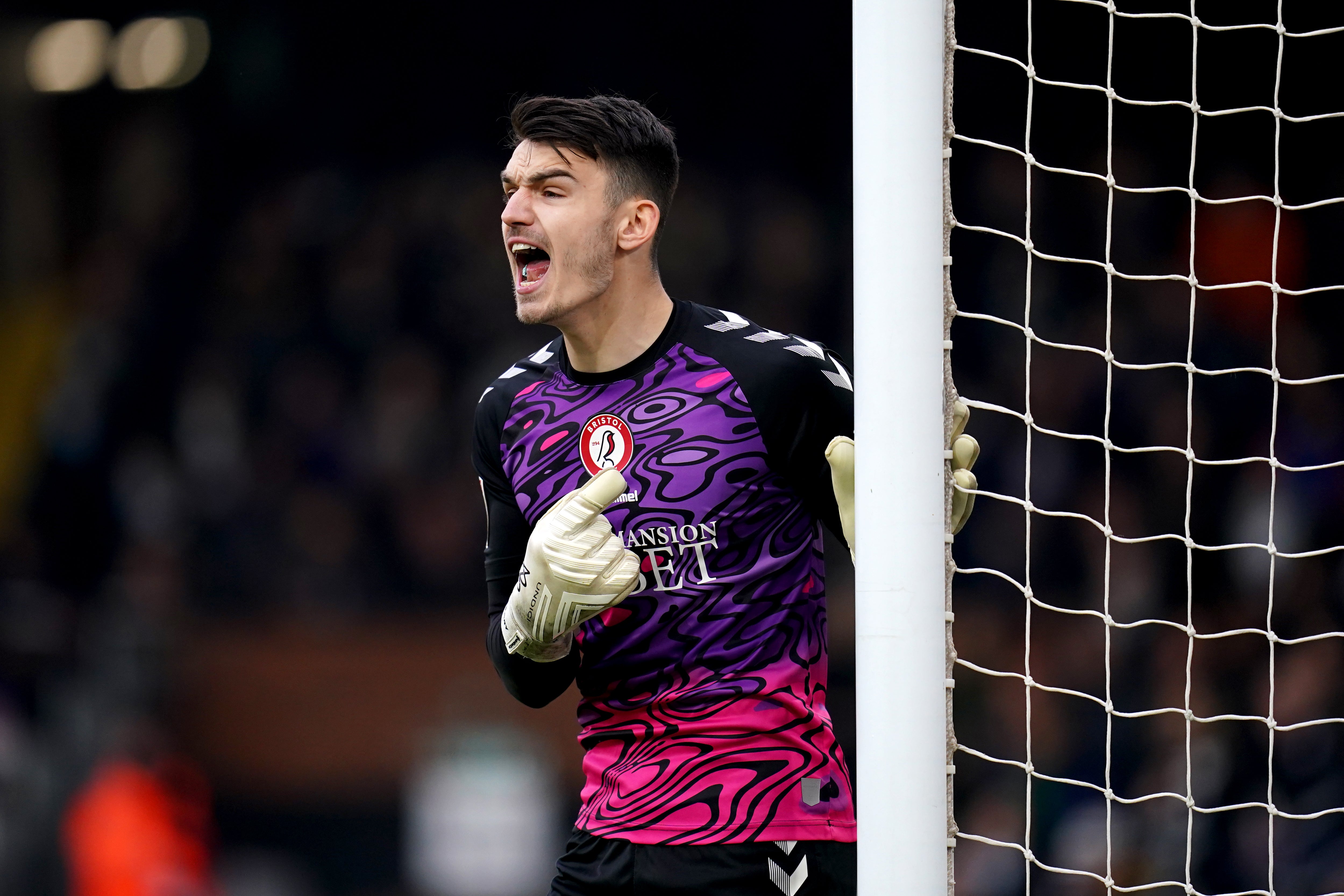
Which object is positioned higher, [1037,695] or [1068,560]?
[1068,560]

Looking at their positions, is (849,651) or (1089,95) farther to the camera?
(1089,95)

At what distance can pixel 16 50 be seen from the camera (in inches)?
285

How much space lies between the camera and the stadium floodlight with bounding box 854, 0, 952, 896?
2047 millimetres

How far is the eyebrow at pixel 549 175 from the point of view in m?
2.45

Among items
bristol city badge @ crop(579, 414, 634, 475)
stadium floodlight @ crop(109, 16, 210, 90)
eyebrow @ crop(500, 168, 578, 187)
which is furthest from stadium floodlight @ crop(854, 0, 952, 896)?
stadium floodlight @ crop(109, 16, 210, 90)

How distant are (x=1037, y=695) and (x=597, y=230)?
3864 millimetres

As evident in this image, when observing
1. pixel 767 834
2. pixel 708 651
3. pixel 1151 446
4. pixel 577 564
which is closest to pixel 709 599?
pixel 708 651

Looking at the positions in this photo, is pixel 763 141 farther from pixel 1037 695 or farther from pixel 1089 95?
pixel 1037 695

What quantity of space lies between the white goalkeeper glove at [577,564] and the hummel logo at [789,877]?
45 cm

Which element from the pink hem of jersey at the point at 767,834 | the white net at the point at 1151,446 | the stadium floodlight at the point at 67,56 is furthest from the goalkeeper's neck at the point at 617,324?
the stadium floodlight at the point at 67,56

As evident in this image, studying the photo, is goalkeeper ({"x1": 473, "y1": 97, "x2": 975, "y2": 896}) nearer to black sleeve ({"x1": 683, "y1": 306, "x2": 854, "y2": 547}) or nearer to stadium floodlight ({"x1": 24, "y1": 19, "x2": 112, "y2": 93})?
black sleeve ({"x1": 683, "y1": 306, "x2": 854, "y2": 547})

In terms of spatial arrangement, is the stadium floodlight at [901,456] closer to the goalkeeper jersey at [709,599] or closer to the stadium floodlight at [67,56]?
the goalkeeper jersey at [709,599]

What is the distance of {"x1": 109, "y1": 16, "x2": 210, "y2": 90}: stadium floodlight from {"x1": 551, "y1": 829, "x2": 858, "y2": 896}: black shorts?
5.91 meters

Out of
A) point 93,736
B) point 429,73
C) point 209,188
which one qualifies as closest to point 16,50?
point 209,188
